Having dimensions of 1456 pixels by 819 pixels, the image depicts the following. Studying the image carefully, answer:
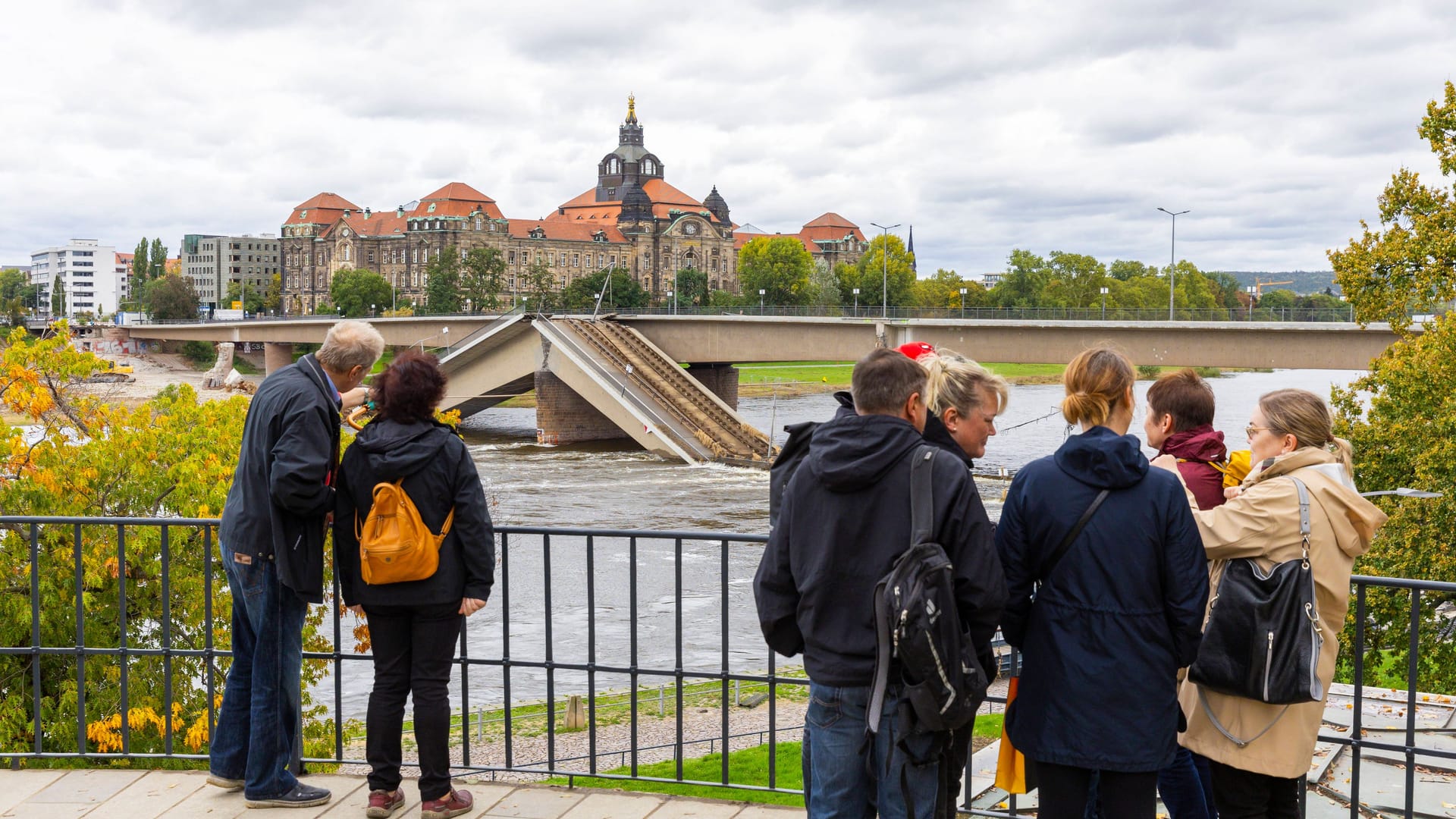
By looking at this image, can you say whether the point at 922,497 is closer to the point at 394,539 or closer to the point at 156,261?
the point at 394,539

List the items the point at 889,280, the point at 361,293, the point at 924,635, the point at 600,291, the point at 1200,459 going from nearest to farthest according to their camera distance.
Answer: the point at 924,635, the point at 1200,459, the point at 600,291, the point at 889,280, the point at 361,293

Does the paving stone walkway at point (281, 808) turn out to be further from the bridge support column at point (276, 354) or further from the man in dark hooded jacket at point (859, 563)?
the bridge support column at point (276, 354)

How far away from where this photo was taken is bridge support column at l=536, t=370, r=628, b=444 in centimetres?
5128

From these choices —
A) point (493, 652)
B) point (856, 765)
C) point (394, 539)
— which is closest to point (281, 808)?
point (394, 539)

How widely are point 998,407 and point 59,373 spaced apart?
1273 centimetres

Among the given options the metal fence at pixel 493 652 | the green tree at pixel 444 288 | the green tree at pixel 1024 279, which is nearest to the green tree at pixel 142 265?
the green tree at pixel 444 288

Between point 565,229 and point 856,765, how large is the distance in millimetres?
140778

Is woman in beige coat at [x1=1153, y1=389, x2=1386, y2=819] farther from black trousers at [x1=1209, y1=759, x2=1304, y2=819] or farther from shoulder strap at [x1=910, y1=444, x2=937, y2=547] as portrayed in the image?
shoulder strap at [x1=910, y1=444, x2=937, y2=547]

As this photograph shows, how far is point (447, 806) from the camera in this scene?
15.3 feet

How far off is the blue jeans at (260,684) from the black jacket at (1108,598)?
2854 millimetres

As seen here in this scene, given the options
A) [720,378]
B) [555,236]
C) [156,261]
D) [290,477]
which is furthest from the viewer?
[156,261]

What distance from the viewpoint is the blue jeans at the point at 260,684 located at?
4.74 meters

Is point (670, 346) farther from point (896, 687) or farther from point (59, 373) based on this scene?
point (896, 687)

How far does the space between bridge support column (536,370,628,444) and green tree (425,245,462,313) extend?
5664 cm
